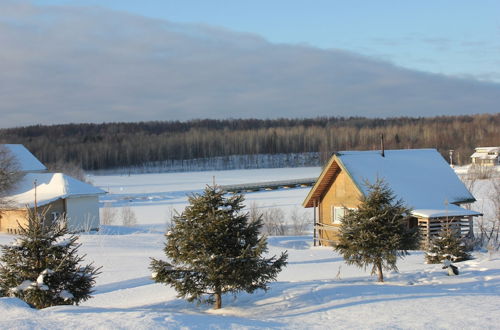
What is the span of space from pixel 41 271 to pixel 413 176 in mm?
19646

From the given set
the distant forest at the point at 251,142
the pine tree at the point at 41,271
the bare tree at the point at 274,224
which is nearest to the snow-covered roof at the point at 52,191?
the bare tree at the point at 274,224

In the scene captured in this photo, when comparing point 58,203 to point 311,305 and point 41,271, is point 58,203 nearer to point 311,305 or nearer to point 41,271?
point 41,271

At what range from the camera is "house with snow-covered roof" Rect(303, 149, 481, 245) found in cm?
2480

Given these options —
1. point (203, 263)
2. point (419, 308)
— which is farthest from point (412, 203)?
point (203, 263)

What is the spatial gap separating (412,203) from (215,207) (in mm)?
15160

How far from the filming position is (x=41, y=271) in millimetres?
12172

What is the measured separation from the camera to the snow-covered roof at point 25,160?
4788cm

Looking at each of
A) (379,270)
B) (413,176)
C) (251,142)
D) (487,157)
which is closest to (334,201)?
(413,176)

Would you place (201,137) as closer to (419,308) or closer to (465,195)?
(465,195)

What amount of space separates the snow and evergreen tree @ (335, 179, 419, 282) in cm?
949

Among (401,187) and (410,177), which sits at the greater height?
(410,177)

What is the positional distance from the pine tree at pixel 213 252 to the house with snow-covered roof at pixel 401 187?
12898mm

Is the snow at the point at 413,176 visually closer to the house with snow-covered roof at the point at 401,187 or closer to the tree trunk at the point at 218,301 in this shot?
the house with snow-covered roof at the point at 401,187

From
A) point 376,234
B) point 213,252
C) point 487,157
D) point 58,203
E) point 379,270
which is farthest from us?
point 487,157
